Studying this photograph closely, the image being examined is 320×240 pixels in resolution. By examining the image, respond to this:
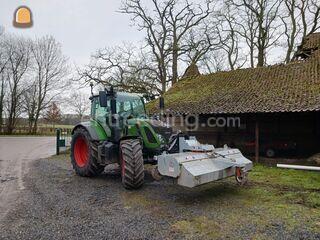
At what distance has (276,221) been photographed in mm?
4836

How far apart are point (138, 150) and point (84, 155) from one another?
122 inches

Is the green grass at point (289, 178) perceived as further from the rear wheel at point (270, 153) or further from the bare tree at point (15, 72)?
the bare tree at point (15, 72)

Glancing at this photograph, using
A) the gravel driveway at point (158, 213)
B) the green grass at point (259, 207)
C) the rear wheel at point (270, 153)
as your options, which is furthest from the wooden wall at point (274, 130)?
the gravel driveway at point (158, 213)

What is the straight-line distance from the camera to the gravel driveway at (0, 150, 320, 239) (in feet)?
14.5

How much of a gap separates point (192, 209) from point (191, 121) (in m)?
11.7

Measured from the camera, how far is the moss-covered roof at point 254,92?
38.6 feet

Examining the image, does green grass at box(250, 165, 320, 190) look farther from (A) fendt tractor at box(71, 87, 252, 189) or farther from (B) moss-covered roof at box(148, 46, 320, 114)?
(B) moss-covered roof at box(148, 46, 320, 114)

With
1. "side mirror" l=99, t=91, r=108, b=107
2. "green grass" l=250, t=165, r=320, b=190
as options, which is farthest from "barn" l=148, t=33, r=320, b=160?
"side mirror" l=99, t=91, r=108, b=107

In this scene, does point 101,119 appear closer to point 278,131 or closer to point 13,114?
point 278,131

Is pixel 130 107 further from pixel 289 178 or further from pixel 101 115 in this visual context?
pixel 289 178

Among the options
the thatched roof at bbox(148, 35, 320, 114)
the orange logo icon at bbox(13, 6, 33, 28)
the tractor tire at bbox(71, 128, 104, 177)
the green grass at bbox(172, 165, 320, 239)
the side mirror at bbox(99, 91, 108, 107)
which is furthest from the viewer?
the thatched roof at bbox(148, 35, 320, 114)

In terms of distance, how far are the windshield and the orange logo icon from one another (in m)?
4.77

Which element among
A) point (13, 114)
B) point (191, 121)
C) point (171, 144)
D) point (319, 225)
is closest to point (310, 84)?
point (191, 121)

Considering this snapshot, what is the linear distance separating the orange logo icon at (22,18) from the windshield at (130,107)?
477cm
